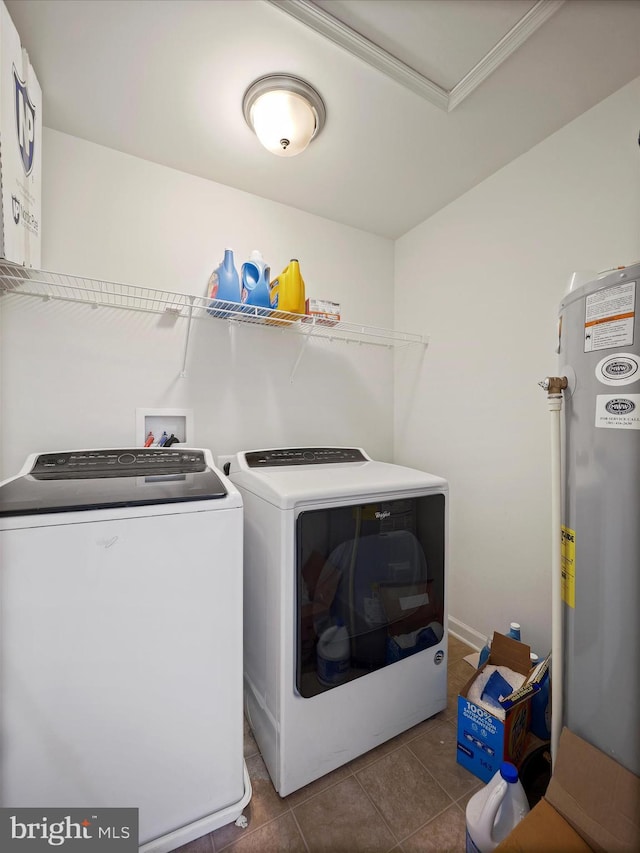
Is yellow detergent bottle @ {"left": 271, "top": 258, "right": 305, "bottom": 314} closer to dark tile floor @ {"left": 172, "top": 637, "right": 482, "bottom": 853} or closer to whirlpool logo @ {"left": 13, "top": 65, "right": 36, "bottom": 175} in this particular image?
whirlpool logo @ {"left": 13, "top": 65, "right": 36, "bottom": 175}

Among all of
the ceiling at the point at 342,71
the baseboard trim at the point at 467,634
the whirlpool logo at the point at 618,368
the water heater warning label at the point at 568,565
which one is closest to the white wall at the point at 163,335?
the ceiling at the point at 342,71

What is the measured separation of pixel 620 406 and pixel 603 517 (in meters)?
0.30

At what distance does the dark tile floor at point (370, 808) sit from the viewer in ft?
3.59

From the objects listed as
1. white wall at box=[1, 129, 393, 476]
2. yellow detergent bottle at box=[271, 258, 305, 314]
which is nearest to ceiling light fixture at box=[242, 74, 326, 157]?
yellow detergent bottle at box=[271, 258, 305, 314]

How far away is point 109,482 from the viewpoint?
1.16 meters

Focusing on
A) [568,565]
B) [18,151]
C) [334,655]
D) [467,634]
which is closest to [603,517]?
[568,565]

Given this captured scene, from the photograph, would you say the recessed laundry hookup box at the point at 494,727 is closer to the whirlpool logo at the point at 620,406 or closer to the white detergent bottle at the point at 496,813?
the white detergent bottle at the point at 496,813

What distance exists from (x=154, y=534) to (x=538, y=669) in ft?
4.84

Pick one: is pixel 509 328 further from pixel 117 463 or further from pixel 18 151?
pixel 18 151

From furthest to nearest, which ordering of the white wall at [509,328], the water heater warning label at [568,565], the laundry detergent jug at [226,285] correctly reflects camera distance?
the laundry detergent jug at [226,285] → the white wall at [509,328] → the water heater warning label at [568,565]

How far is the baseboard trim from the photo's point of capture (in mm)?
1984

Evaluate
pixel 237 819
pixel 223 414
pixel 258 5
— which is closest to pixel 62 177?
pixel 258 5

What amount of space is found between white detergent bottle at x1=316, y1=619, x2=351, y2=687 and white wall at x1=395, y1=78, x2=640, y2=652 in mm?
998

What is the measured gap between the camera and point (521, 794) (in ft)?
3.39
